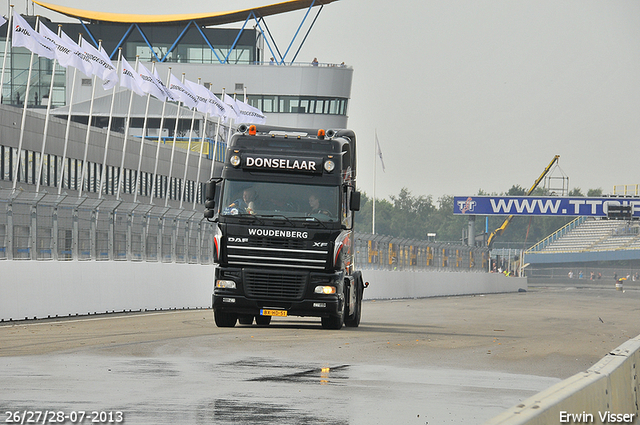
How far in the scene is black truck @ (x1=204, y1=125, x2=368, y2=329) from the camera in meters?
17.0

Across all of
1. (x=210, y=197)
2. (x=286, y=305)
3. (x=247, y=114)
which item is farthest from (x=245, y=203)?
(x=247, y=114)

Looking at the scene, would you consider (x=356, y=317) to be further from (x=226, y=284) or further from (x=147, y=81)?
(x=147, y=81)

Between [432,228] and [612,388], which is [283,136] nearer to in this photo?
[612,388]

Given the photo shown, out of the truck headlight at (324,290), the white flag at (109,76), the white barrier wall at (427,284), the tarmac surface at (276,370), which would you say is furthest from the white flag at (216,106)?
the truck headlight at (324,290)

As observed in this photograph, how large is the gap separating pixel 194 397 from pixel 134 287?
15.6 m

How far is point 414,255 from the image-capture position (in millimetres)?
45031

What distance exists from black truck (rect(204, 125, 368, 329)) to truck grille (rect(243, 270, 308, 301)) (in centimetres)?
2

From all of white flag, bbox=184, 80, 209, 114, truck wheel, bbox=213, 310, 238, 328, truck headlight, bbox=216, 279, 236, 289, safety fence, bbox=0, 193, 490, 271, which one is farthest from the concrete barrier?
white flag, bbox=184, 80, 209, 114

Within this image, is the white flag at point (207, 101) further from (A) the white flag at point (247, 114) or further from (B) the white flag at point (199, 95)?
(A) the white flag at point (247, 114)

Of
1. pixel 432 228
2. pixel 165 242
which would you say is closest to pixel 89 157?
pixel 165 242

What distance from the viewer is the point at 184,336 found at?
52.9ft

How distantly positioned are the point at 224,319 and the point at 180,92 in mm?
29358

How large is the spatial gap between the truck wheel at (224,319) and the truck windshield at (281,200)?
2148mm

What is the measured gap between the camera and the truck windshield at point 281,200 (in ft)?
55.9
